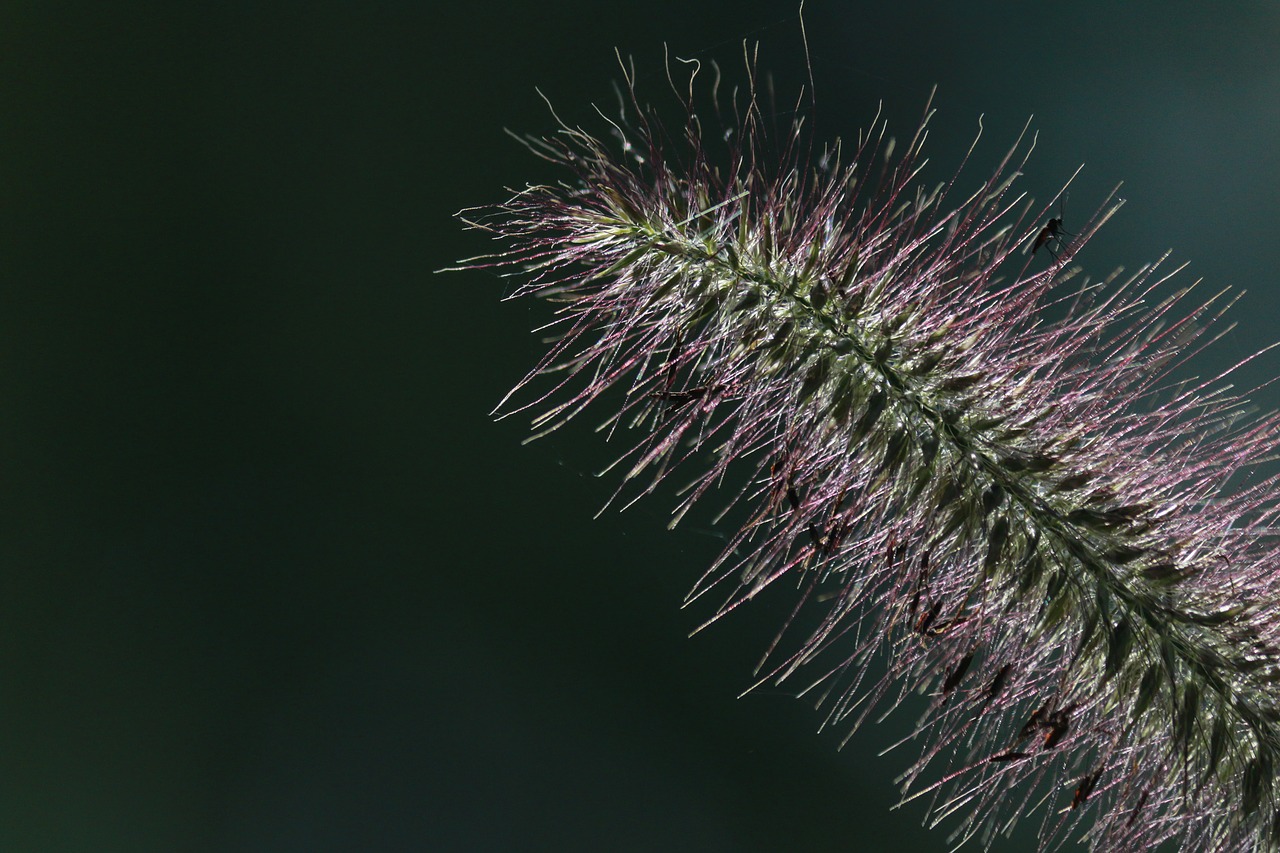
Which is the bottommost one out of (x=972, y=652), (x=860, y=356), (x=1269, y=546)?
(x=972, y=652)

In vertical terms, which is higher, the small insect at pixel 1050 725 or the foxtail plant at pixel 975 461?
the foxtail plant at pixel 975 461

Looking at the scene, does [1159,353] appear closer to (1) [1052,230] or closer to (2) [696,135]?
(1) [1052,230]

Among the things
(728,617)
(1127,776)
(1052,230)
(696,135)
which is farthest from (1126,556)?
(728,617)

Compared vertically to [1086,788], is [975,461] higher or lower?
higher

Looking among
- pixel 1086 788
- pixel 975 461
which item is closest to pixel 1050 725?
pixel 1086 788

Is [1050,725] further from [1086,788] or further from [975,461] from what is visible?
[975,461]

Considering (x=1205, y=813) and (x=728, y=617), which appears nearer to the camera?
(x=1205, y=813)

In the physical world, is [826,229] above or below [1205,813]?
above

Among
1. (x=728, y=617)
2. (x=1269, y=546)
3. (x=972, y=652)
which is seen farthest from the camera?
(x=728, y=617)

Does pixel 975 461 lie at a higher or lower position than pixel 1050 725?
higher

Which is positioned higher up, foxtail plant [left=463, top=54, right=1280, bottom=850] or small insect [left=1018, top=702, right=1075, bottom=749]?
foxtail plant [left=463, top=54, right=1280, bottom=850]

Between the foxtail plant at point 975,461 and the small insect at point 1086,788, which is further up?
the foxtail plant at point 975,461
